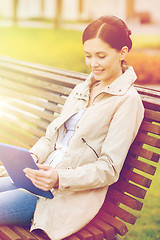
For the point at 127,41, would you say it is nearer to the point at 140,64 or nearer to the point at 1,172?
the point at 1,172

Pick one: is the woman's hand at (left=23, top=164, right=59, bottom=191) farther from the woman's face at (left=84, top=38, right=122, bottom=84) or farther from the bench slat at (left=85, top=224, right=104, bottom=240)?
the woman's face at (left=84, top=38, right=122, bottom=84)

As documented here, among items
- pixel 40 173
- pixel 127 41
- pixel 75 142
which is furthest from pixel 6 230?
pixel 127 41

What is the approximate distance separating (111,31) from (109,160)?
778 mm

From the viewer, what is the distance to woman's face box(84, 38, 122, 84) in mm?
2732

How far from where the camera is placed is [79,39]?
70.0 feet

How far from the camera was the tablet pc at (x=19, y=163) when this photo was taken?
255 cm

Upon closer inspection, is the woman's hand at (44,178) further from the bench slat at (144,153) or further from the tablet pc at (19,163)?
the bench slat at (144,153)

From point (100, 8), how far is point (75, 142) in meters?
34.5

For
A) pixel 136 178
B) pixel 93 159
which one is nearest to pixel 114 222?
pixel 136 178

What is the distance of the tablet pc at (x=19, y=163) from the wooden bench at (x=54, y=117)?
0.28 m

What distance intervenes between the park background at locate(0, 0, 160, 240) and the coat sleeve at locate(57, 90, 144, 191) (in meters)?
1.61

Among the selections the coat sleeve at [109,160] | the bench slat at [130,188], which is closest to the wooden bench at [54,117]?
the bench slat at [130,188]

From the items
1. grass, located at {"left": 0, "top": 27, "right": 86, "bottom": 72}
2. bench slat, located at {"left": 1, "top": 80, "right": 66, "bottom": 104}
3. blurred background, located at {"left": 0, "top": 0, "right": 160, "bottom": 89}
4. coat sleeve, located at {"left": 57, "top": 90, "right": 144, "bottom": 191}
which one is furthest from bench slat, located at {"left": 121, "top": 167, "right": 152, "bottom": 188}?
grass, located at {"left": 0, "top": 27, "right": 86, "bottom": 72}

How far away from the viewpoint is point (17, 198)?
290 cm
